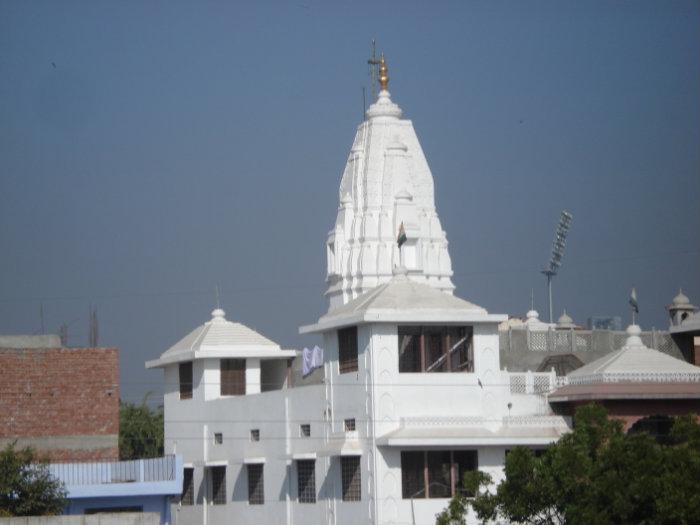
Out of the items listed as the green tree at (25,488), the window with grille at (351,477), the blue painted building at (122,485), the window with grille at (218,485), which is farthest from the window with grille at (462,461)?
the green tree at (25,488)

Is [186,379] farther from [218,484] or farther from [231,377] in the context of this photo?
[218,484]

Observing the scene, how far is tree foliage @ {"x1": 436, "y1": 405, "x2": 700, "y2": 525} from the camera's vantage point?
34.2m

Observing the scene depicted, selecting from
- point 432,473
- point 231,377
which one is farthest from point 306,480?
point 231,377

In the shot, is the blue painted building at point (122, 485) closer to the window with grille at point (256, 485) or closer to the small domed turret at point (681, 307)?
the window with grille at point (256, 485)

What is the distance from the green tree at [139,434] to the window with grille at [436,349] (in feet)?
87.9

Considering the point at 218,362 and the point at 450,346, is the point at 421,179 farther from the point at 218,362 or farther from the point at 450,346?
the point at 450,346

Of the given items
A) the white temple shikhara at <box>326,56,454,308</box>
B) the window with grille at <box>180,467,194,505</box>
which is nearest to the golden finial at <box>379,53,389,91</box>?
the white temple shikhara at <box>326,56,454,308</box>

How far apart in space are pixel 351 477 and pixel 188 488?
11.5 m

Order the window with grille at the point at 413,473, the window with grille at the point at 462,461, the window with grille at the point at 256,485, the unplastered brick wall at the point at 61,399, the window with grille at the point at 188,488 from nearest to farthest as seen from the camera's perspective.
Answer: the window with grille at the point at 413,473, the window with grille at the point at 462,461, the unplastered brick wall at the point at 61,399, the window with grille at the point at 256,485, the window with grille at the point at 188,488

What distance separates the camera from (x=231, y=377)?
56.3m

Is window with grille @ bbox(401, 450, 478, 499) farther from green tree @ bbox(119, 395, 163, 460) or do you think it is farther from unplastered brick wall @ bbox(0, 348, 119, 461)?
green tree @ bbox(119, 395, 163, 460)

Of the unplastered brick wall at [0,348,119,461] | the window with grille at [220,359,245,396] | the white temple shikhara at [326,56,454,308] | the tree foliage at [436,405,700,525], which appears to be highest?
the white temple shikhara at [326,56,454,308]

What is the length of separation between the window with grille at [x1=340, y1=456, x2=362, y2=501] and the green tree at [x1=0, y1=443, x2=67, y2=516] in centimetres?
844

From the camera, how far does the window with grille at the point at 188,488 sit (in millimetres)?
55969
